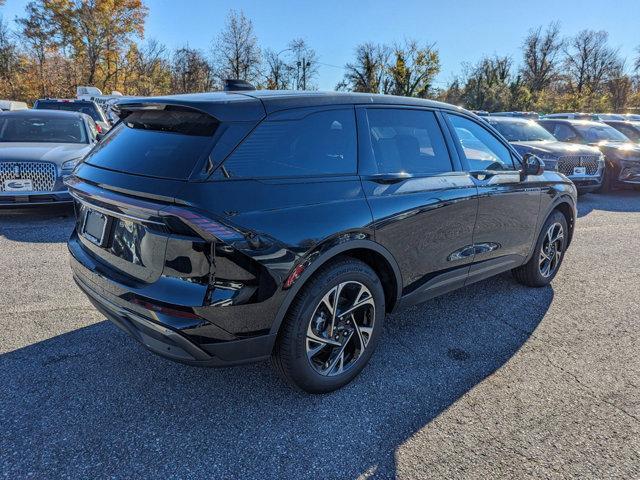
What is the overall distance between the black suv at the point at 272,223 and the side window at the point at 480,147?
0.19 meters

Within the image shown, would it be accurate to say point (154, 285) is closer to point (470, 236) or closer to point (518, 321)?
point (470, 236)

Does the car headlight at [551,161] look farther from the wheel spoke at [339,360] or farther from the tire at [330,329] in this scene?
the wheel spoke at [339,360]

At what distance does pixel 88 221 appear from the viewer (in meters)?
2.68

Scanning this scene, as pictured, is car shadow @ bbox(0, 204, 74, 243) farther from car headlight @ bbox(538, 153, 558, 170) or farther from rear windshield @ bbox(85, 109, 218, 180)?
car headlight @ bbox(538, 153, 558, 170)

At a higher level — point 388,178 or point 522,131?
point 522,131

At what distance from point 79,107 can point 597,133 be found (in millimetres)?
14327

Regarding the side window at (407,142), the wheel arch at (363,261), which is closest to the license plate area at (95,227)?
the wheel arch at (363,261)

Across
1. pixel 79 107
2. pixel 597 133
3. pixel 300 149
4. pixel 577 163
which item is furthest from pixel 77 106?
pixel 597 133

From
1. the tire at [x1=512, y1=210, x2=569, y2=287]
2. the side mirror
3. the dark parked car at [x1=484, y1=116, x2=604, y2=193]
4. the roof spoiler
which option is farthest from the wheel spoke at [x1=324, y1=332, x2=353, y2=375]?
the dark parked car at [x1=484, y1=116, x2=604, y2=193]

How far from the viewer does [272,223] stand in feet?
7.22

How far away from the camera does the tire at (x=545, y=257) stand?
4.33 metres

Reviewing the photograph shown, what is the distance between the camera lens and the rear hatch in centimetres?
210

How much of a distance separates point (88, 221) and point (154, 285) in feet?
2.69

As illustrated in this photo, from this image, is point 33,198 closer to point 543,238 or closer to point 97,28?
point 543,238
